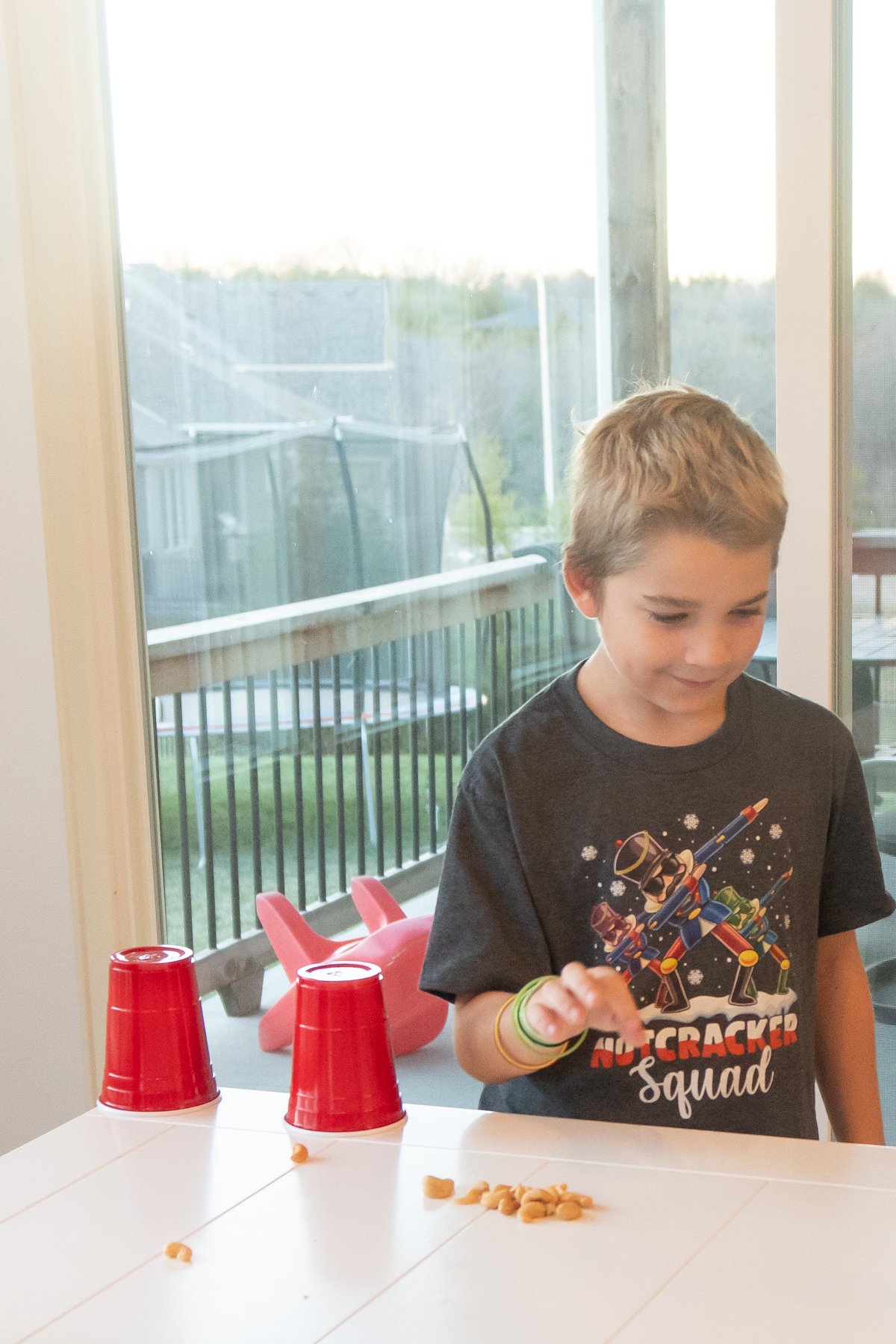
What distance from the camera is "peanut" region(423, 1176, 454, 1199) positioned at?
0.84m

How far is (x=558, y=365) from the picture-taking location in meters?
1.79

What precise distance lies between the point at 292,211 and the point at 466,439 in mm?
403

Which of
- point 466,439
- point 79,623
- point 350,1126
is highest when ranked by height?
point 466,439

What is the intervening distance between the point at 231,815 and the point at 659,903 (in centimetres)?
108

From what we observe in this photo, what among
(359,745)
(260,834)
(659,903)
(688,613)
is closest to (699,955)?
(659,903)

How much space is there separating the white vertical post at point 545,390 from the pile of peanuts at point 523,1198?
1.11 metres

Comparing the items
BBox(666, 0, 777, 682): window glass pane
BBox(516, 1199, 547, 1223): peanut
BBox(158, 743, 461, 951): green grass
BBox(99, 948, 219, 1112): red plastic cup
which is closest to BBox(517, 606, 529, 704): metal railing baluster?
BBox(158, 743, 461, 951): green grass

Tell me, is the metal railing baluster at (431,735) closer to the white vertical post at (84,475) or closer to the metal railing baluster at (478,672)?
the metal railing baluster at (478,672)

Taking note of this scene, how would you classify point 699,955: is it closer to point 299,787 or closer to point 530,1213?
point 530,1213

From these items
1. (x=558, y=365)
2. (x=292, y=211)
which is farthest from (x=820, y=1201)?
(x=292, y=211)

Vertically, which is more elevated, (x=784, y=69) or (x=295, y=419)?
(x=784, y=69)

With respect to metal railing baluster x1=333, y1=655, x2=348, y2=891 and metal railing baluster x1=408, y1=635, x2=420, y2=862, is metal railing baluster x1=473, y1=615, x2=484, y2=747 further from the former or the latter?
metal railing baluster x1=333, y1=655, x2=348, y2=891

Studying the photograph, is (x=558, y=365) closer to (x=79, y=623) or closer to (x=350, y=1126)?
(x=79, y=623)

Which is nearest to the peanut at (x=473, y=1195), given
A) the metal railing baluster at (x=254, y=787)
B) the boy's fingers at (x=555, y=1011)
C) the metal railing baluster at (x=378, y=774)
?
the boy's fingers at (x=555, y=1011)
